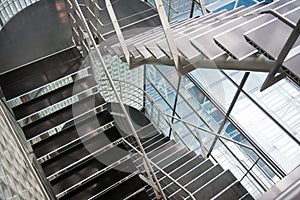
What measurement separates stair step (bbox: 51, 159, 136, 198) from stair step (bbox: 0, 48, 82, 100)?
1.02m

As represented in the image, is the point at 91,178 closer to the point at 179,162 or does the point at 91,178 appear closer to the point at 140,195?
the point at 140,195

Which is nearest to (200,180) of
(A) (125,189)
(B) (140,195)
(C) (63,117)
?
(B) (140,195)

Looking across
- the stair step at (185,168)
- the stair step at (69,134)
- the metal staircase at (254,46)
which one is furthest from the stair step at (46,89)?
the stair step at (185,168)

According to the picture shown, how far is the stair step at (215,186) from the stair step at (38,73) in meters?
1.89

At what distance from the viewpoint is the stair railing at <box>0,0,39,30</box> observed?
4082 mm

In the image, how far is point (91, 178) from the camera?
2975mm

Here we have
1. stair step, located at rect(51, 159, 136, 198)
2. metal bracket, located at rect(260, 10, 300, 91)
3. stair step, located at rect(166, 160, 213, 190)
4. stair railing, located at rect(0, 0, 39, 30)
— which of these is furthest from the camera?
stair railing, located at rect(0, 0, 39, 30)

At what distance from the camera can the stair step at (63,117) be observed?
3039 mm

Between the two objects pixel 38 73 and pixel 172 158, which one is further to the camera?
pixel 172 158

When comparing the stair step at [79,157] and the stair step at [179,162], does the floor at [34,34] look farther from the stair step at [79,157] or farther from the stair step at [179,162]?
the stair step at [179,162]

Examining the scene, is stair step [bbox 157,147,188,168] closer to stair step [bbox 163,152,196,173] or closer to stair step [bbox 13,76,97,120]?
stair step [bbox 163,152,196,173]

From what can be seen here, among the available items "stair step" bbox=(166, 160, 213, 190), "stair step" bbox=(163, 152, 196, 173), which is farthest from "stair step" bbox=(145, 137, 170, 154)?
"stair step" bbox=(166, 160, 213, 190)

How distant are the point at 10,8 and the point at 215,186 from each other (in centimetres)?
357

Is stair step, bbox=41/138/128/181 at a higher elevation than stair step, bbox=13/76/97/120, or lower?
lower
